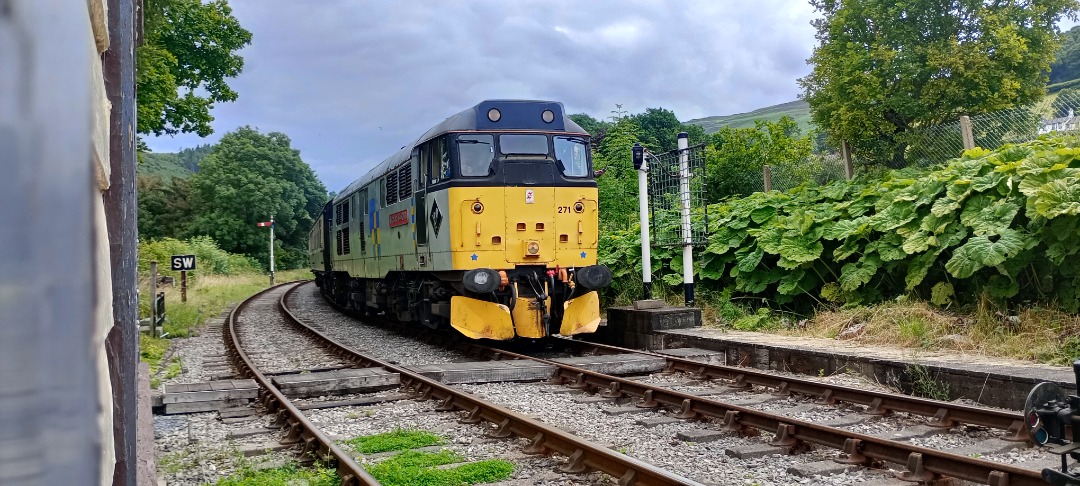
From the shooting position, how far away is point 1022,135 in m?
11.8

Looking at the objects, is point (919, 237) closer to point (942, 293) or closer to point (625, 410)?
point (942, 293)

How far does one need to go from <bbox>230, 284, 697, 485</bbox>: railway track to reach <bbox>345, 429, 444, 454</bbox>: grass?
27 centimetres

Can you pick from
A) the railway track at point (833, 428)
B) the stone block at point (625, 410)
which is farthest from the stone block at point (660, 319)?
the stone block at point (625, 410)

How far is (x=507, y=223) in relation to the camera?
1134cm

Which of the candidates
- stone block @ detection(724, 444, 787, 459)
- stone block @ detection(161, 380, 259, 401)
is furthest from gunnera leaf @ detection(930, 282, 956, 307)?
stone block @ detection(161, 380, 259, 401)

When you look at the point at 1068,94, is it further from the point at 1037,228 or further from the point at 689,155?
the point at 689,155

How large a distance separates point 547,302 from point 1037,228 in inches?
229

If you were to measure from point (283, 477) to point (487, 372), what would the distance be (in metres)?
3.93

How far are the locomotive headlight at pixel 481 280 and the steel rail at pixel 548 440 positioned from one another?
6.81 feet

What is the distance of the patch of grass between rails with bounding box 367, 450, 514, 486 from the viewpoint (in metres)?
5.00

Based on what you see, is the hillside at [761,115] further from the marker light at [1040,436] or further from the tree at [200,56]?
the marker light at [1040,436]

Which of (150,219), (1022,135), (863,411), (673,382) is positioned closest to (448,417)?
(673,382)

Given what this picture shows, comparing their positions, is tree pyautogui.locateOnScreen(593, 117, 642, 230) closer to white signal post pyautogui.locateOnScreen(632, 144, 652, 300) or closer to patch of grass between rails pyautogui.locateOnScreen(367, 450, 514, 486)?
white signal post pyautogui.locateOnScreen(632, 144, 652, 300)

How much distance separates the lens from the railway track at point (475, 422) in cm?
483
